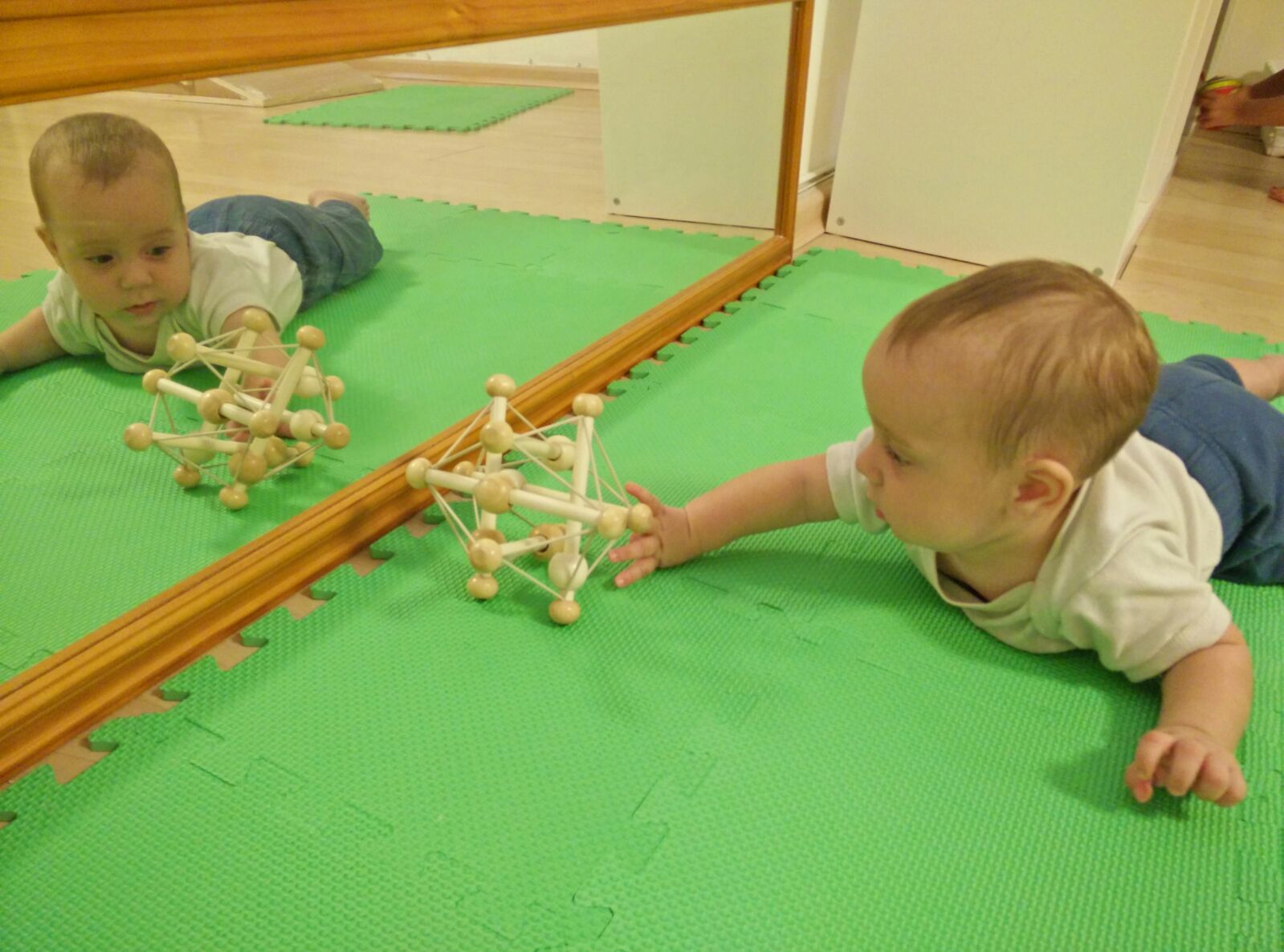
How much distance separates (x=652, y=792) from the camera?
2.04 feet

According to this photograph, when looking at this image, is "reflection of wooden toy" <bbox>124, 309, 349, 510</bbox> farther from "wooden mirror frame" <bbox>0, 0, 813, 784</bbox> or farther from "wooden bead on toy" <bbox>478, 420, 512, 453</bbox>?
"wooden bead on toy" <bbox>478, 420, 512, 453</bbox>

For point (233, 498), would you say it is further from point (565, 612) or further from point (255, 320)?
point (565, 612)

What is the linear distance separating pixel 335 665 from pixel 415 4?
571 mm

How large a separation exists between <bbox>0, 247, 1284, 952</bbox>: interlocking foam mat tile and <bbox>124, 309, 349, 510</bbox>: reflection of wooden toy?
206 millimetres

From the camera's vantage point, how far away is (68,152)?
2.83 ft

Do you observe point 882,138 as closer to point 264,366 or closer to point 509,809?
point 264,366

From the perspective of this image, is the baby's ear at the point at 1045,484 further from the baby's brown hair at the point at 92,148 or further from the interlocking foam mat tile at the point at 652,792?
the baby's brown hair at the point at 92,148

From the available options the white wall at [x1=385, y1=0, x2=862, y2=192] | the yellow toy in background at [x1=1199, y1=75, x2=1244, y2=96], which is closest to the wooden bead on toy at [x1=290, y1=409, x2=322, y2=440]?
the white wall at [x1=385, y1=0, x2=862, y2=192]

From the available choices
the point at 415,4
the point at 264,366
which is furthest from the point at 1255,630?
the point at 264,366

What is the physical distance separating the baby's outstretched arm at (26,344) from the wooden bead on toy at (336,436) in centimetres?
57

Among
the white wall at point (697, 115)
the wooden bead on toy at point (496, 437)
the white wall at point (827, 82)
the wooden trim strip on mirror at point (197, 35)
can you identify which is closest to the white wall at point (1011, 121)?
the white wall at point (827, 82)

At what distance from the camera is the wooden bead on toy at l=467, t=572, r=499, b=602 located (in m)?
0.79

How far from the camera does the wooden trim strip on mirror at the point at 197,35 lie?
49 cm

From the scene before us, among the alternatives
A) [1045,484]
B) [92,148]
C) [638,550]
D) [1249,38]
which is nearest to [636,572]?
[638,550]
